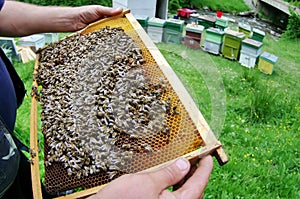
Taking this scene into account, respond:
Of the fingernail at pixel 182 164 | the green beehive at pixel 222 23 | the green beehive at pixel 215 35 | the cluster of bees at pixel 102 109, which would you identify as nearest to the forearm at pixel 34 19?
the cluster of bees at pixel 102 109

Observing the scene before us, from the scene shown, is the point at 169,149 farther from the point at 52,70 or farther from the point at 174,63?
the point at 52,70

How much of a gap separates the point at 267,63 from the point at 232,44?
3.44 feet

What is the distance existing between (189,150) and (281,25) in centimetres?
1969

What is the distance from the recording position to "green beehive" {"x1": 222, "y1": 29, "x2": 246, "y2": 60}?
8.43m

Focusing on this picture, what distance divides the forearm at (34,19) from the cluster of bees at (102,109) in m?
0.45

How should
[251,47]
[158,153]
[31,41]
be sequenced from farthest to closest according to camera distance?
[251,47], [31,41], [158,153]

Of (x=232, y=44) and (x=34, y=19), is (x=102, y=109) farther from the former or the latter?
(x=232, y=44)

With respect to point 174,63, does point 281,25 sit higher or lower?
lower

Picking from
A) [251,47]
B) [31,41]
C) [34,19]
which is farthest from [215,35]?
[34,19]

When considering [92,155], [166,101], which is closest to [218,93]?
[166,101]

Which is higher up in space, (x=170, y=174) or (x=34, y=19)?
(x=34, y=19)

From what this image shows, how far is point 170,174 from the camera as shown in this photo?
126 cm

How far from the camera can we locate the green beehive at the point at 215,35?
27.8ft

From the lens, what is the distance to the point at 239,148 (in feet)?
13.6
